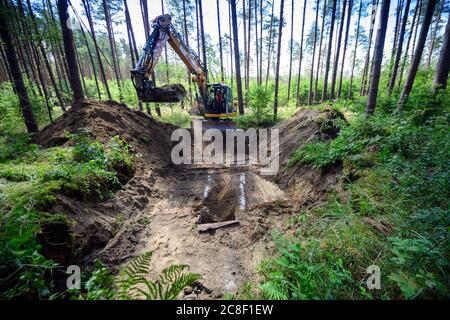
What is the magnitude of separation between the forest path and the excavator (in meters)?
3.54

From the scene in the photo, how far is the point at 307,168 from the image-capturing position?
4.98 meters

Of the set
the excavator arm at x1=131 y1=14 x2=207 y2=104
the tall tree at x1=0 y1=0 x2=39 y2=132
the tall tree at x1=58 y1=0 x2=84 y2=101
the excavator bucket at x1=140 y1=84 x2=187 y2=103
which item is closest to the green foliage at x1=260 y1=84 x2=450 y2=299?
the excavator bucket at x1=140 y1=84 x2=187 y2=103

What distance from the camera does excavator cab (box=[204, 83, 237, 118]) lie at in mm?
10844

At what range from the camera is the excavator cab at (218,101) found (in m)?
10.8

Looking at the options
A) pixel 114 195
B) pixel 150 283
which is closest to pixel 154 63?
pixel 114 195

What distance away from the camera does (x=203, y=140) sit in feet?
35.4

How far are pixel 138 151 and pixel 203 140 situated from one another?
495cm

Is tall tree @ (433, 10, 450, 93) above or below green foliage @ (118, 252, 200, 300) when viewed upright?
above
